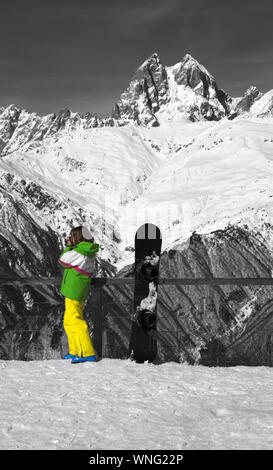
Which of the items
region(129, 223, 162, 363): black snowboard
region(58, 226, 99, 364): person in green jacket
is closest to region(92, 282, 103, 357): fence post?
region(58, 226, 99, 364): person in green jacket

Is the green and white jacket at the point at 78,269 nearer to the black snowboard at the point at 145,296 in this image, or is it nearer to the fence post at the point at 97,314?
the fence post at the point at 97,314

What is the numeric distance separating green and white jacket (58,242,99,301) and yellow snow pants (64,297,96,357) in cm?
16

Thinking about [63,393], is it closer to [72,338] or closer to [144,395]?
[144,395]

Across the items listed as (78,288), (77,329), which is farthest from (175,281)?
(77,329)

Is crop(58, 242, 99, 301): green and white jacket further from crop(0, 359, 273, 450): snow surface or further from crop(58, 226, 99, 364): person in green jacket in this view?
crop(0, 359, 273, 450): snow surface

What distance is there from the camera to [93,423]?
727cm

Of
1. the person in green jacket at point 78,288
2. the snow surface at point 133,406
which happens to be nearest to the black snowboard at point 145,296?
the snow surface at point 133,406

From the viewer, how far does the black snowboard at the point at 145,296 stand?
36.7ft

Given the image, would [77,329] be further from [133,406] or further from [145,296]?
[133,406]

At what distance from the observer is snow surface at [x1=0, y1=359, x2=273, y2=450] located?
261 inches

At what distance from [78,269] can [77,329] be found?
3.31 feet
